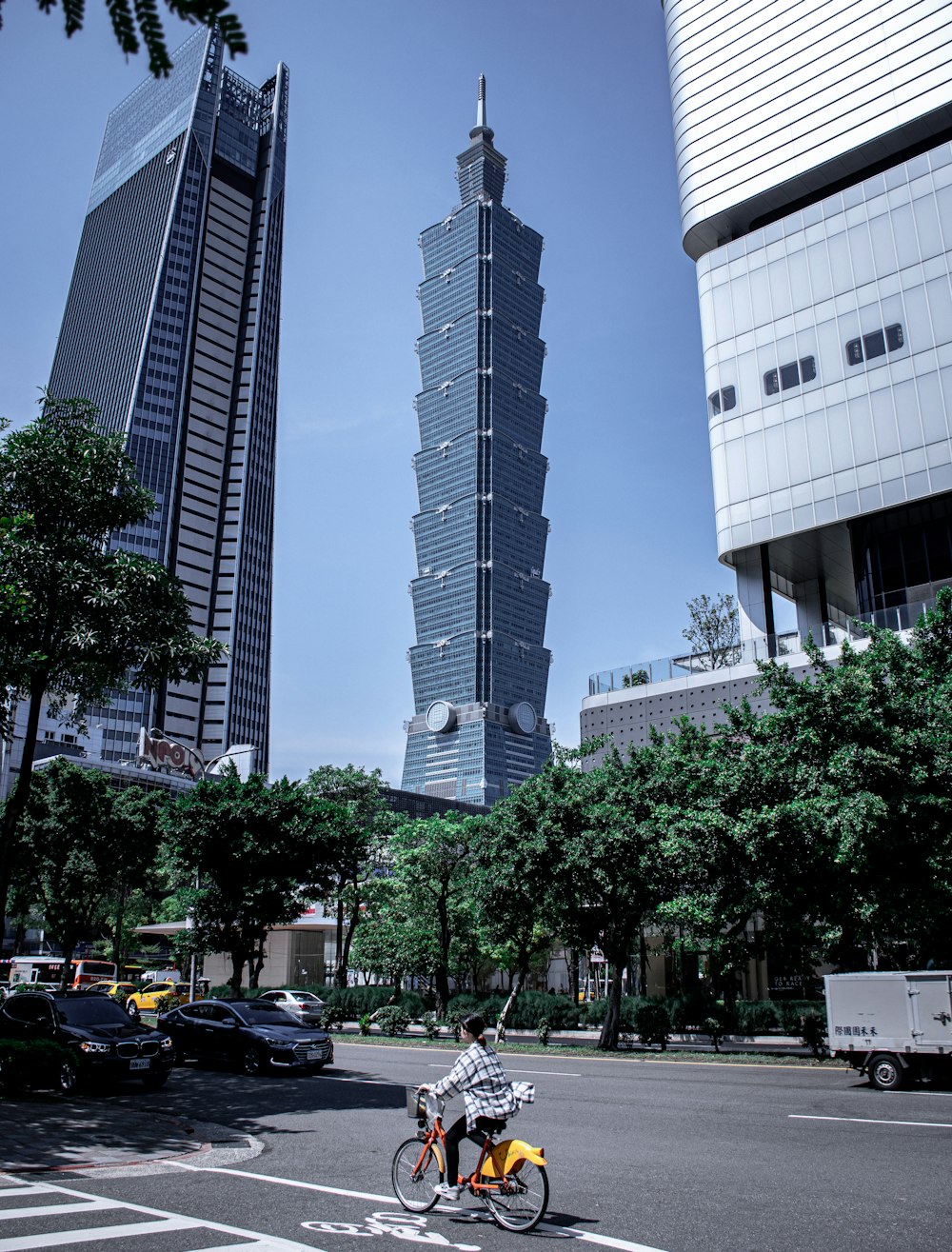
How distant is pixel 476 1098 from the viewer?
7.88m

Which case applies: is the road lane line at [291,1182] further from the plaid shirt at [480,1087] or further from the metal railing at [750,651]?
the metal railing at [750,651]

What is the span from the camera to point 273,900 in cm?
3519

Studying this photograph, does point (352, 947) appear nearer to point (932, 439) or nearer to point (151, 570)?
point (151, 570)

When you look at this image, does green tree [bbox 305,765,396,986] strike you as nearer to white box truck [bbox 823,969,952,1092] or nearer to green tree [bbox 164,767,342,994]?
green tree [bbox 164,767,342,994]

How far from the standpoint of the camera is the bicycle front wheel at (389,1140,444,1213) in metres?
8.23

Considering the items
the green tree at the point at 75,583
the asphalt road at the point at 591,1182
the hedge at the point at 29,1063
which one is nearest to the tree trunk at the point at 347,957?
the green tree at the point at 75,583

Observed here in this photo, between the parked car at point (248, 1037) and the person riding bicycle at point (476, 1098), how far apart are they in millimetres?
14230

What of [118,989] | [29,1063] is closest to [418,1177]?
[29,1063]

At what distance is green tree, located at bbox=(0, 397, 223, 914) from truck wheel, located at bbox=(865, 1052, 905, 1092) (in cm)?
1611

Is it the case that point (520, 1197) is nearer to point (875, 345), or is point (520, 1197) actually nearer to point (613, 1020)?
point (613, 1020)

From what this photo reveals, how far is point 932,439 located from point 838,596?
55.3 ft

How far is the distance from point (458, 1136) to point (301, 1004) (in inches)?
1379

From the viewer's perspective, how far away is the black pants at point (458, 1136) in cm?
783

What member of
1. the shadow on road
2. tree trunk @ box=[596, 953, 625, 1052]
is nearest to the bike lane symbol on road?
the shadow on road
